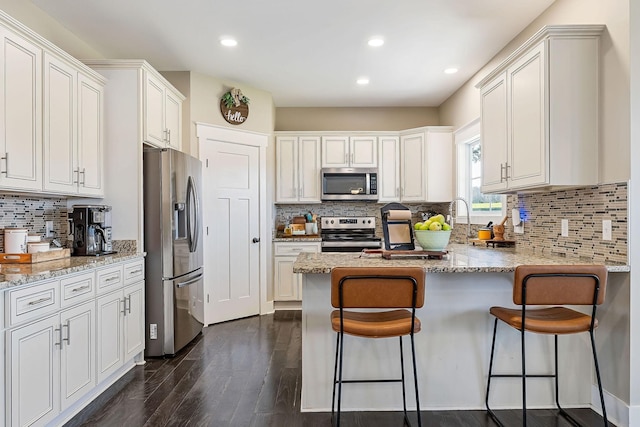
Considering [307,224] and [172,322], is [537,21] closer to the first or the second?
[307,224]

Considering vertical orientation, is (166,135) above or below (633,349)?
above

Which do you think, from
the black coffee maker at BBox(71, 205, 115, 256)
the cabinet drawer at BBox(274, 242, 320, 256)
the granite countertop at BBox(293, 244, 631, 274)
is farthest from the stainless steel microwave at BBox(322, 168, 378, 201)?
the black coffee maker at BBox(71, 205, 115, 256)

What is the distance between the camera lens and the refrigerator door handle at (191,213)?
11.9 ft

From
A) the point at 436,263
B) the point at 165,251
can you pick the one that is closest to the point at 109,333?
the point at 165,251

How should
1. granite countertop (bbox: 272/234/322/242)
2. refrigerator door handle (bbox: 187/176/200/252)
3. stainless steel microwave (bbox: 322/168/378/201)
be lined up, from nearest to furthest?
refrigerator door handle (bbox: 187/176/200/252) → granite countertop (bbox: 272/234/322/242) → stainless steel microwave (bbox: 322/168/378/201)

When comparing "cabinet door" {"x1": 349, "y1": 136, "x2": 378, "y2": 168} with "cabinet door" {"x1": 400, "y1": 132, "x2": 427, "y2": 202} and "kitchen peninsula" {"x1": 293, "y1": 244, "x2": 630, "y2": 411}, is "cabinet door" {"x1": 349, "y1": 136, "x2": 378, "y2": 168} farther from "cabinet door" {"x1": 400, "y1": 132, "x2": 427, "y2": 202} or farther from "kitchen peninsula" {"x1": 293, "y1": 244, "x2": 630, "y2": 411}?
"kitchen peninsula" {"x1": 293, "y1": 244, "x2": 630, "y2": 411}

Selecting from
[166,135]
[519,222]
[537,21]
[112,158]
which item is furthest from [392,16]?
[112,158]

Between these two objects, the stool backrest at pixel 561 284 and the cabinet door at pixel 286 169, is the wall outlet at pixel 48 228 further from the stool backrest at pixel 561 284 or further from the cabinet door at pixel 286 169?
the stool backrest at pixel 561 284

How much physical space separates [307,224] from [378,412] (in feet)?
10.6

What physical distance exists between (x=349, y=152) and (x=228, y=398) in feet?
11.7

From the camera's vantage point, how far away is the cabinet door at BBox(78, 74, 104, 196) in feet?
9.43

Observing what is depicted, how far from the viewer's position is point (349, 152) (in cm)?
531

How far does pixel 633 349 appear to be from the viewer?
2166mm

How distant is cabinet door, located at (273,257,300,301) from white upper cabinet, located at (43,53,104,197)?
244 cm
